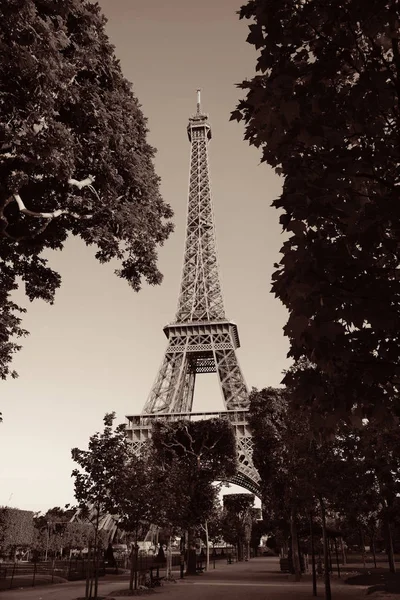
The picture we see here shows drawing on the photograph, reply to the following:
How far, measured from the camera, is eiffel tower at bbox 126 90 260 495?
54.3m

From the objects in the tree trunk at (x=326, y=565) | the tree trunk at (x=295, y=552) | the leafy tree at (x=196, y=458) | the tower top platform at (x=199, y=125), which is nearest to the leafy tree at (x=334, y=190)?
the tree trunk at (x=326, y=565)

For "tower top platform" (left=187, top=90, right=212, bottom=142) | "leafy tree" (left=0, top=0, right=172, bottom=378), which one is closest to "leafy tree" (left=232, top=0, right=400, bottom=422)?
"leafy tree" (left=0, top=0, right=172, bottom=378)

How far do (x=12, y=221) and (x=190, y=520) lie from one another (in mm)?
28655

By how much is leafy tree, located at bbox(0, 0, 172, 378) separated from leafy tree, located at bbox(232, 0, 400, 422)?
24.9 feet

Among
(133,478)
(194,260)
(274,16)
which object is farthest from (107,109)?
(194,260)

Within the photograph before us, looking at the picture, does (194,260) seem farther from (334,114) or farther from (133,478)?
(334,114)

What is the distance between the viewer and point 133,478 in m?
22.7

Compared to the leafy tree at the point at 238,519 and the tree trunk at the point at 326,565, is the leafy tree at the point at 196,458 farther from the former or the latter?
the tree trunk at the point at 326,565

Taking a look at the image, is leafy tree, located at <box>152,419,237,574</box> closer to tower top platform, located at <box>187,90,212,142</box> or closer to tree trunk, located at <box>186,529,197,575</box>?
tree trunk, located at <box>186,529,197,575</box>

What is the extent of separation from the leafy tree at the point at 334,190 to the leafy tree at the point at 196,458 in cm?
3203

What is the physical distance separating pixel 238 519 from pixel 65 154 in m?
69.5

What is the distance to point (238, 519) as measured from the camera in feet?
232

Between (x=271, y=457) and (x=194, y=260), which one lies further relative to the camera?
(x=194, y=260)

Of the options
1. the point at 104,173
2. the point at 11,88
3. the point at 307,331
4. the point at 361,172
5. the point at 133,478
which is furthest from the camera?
the point at 133,478
